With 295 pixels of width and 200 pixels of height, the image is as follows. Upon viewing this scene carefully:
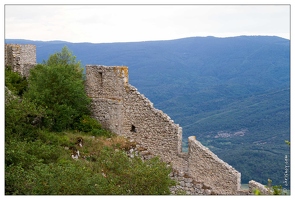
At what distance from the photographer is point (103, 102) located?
21.9m

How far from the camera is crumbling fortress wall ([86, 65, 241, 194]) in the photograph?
753 inches

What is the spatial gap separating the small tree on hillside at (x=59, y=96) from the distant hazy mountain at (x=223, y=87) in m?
12.3

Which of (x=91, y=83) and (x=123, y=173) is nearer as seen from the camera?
(x=123, y=173)

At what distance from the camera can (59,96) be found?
2122cm

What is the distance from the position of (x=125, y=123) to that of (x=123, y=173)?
20.1 ft

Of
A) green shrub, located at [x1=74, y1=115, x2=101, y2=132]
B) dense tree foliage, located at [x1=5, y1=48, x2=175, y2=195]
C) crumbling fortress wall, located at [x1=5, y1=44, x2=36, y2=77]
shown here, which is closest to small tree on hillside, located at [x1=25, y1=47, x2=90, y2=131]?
dense tree foliage, located at [x1=5, y1=48, x2=175, y2=195]

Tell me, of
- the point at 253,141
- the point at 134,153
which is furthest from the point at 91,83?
the point at 253,141

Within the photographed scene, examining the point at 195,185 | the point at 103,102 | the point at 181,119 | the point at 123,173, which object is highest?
the point at 103,102

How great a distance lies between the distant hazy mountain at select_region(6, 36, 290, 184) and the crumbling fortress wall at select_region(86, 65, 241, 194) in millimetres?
9727

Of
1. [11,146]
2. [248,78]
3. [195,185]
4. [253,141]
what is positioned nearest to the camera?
[11,146]

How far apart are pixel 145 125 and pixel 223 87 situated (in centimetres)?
9618
